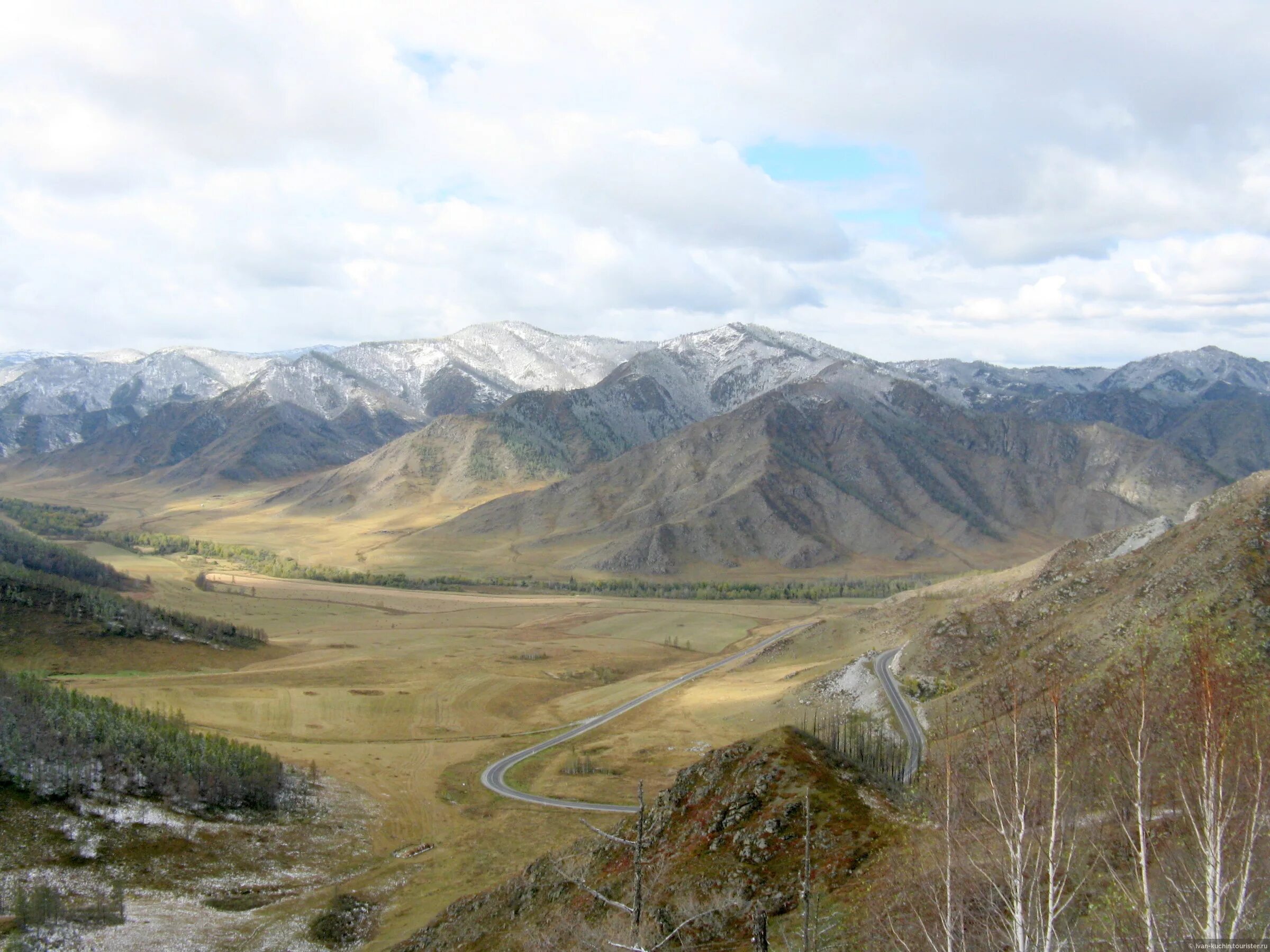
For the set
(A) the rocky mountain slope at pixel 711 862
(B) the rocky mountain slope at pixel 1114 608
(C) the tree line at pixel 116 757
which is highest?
(B) the rocky mountain slope at pixel 1114 608

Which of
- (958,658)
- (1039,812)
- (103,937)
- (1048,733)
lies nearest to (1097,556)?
(958,658)

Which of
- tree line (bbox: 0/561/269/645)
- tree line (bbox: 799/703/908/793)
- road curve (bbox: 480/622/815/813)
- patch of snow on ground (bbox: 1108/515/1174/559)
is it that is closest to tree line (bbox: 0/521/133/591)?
tree line (bbox: 0/561/269/645)

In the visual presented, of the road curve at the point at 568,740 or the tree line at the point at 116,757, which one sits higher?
the tree line at the point at 116,757

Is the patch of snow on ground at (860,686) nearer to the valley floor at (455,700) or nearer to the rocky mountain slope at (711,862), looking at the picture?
the valley floor at (455,700)

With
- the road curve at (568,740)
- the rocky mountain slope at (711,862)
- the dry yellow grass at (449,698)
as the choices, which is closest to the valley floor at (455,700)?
the dry yellow grass at (449,698)

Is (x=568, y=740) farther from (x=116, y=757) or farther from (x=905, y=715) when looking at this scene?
(x=116, y=757)

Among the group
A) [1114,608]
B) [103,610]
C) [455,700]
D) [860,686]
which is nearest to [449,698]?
[455,700]

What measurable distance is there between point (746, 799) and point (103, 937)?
104 ft

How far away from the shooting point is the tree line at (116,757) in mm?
58250

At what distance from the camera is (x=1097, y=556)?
324 feet

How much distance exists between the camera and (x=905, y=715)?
69.8 m

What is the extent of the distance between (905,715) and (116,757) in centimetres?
5731

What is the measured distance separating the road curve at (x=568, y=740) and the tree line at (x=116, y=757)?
16881 mm

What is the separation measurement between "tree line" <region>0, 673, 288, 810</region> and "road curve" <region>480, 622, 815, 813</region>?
665 inches
